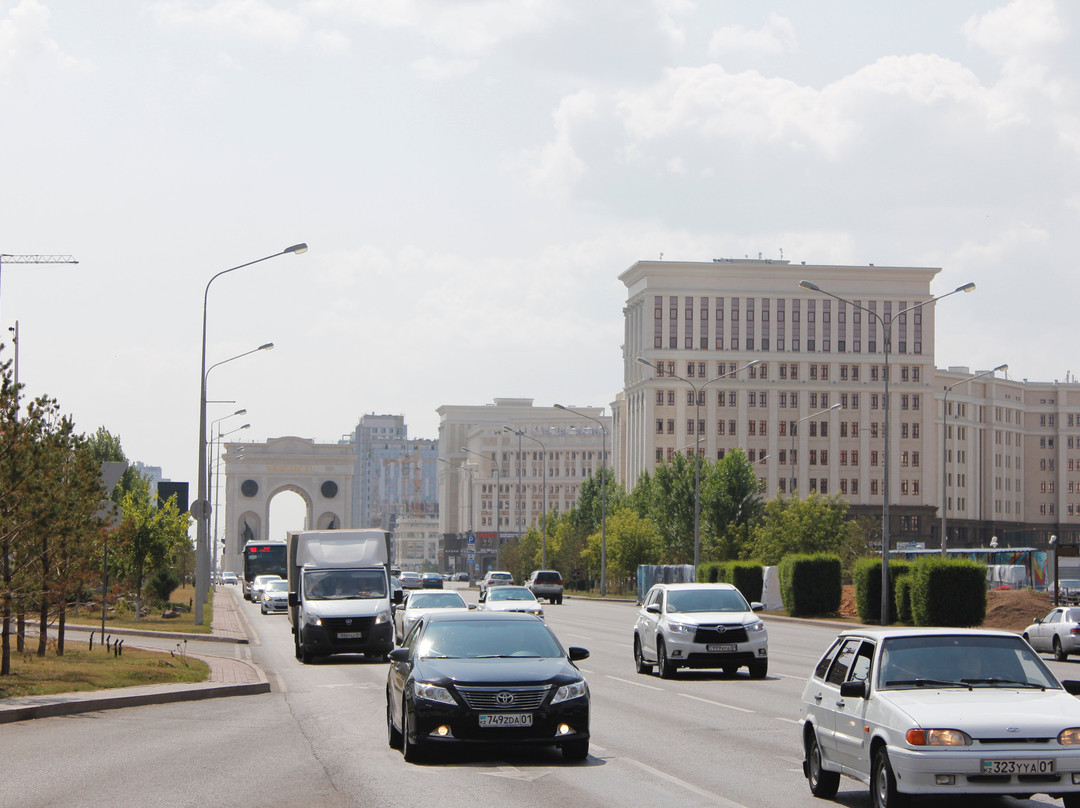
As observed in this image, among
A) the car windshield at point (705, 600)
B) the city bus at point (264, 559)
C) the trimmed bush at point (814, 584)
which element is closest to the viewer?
the car windshield at point (705, 600)

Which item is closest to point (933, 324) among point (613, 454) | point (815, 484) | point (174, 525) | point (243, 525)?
point (815, 484)

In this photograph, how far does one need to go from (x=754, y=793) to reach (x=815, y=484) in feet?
411

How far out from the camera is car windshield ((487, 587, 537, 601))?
4088 centimetres

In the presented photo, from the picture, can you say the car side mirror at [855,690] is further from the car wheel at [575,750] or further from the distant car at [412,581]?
the distant car at [412,581]

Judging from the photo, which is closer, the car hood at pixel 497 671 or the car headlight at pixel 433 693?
the car headlight at pixel 433 693

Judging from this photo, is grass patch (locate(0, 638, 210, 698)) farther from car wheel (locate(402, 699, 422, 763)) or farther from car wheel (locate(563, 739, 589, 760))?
car wheel (locate(563, 739, 589, 760))

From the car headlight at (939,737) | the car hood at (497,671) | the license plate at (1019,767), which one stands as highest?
the car headlight at (939,737)

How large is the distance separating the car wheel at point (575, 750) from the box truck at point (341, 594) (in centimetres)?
1624

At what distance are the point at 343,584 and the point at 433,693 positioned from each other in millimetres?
18212

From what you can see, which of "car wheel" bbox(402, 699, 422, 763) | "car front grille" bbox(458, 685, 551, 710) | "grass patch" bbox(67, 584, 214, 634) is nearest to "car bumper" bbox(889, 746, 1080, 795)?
"car front grille" bbox(458, 685, 551, 710)

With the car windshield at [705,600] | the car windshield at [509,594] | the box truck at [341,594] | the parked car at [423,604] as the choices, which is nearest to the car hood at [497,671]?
the car windshield at [705,600]

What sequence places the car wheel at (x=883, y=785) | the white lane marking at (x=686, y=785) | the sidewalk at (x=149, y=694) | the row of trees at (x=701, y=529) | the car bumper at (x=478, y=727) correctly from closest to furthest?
the car wheel at (x=883, y=785) → the white lane marking at (x=686, y=785) → the car bumper at (x=478, y=727) → the sidewalk at (x=149, y=694) → the row of trees at (x=701, y=529)

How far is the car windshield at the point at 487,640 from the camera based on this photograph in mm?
13766

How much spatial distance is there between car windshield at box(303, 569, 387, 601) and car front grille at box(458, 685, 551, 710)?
1798 cm
